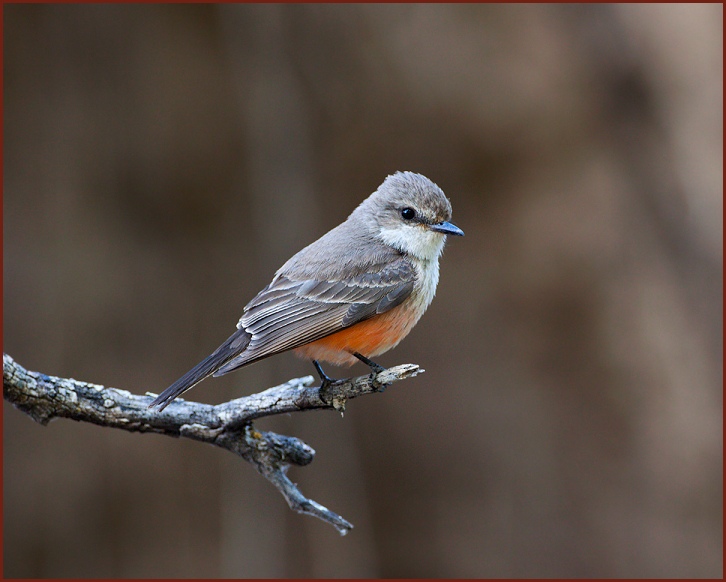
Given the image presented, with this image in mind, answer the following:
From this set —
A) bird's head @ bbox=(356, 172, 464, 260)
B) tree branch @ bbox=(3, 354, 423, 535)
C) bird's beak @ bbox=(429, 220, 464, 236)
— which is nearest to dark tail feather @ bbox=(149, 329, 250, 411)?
tree branch @ bbox=(3, 354, 423, 535)

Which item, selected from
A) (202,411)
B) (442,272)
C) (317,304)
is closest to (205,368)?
(202,411)

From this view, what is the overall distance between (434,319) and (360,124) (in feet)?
6.34

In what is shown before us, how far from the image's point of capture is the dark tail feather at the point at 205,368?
321 centimetres

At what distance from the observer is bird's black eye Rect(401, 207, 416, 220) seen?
404 cm

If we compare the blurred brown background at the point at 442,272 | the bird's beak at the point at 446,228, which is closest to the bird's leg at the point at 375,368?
the bird's beak at the point at 446,228

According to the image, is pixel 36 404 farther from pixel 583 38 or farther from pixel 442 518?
pixel 583 38

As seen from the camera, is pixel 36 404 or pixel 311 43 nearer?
pixel 36 404

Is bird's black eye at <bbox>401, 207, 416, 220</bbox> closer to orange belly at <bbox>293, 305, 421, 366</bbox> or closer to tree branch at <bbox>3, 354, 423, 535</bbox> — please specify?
orange belly at <bbox>293, 305, 421, 366</bbox>

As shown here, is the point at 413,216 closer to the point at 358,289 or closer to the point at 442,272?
the point at 358,289

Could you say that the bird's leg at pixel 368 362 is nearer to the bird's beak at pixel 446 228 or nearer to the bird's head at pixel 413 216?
the bird's head at pixel 413 216

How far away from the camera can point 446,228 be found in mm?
3922

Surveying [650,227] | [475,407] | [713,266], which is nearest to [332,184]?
[475,407]

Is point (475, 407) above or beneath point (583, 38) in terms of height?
beneath

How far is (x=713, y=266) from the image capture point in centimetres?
745
